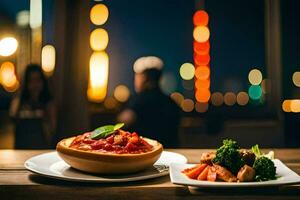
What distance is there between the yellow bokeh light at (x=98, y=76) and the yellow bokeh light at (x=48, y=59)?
536 millimetres

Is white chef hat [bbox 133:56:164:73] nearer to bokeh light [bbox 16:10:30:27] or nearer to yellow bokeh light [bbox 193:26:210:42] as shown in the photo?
bokeh light [bbox 16:10:30:27]

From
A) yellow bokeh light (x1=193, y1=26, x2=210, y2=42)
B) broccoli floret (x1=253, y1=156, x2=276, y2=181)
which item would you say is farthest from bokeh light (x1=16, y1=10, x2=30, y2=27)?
broccoli floret (x1=253, y1=156, x2=276, y2=181)

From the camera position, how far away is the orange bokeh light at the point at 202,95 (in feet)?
23.0

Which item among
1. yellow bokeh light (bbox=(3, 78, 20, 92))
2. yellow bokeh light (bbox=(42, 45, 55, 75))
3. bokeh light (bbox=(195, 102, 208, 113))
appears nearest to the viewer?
yellow bokeh light (bbox=(42, 45, 55, 75))

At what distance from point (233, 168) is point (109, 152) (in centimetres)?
39

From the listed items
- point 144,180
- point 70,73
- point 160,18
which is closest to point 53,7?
point 70,73

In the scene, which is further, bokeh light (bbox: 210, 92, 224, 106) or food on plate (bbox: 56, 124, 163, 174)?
bokeh light (bbox: 210, 92, 224, 106)

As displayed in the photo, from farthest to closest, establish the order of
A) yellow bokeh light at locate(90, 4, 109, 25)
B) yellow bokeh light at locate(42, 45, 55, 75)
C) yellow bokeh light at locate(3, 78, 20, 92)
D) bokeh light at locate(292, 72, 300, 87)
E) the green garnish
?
bokeh light at locate(292, 72, 300, 87) < yellow bokeh light at locate(3, 78, 20, 92) < yellow bokeh light at locate(90, 4, 109, 25) < yellow bokeh light at locate(42, 45, 55, 75) < the green garnish

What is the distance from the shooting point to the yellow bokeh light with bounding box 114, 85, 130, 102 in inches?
256

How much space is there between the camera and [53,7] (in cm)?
497

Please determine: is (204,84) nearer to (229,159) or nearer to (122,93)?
(122,93)

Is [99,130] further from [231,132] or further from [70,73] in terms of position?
[231,132]

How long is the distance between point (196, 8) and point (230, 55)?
919 mm

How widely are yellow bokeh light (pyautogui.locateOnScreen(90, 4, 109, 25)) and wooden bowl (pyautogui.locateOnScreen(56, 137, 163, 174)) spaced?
394 cm
